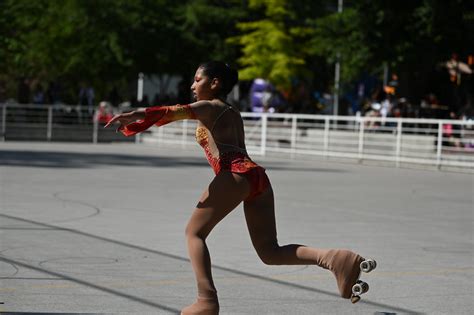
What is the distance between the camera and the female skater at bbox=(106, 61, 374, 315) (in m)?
6.86

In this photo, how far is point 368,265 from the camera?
7.23 m

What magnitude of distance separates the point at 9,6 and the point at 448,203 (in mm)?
26982

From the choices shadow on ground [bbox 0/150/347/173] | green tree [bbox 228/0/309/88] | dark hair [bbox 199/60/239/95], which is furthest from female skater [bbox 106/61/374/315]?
green tree [bbox 228/0/309/88]

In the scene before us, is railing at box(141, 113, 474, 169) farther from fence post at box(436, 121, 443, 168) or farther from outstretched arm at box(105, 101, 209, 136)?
outstretched arm at box(105, 101, 209, 136)

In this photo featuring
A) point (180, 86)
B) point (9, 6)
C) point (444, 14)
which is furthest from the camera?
point (180, 86)

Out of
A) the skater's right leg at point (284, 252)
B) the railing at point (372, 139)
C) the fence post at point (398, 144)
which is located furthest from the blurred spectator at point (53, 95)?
Answer: the skater's right leg at point (284, 252)

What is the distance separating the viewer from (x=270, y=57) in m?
49.1

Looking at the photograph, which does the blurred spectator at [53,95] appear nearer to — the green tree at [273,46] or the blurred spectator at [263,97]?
the green tree at [273,46]

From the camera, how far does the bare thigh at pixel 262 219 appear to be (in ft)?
23.8

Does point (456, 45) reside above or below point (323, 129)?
above

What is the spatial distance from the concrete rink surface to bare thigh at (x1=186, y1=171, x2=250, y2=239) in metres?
0.87

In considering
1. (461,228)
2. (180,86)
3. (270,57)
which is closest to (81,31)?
(180,86)

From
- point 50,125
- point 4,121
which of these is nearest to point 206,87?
point 4,121

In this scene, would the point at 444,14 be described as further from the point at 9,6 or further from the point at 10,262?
the point at 10,262
